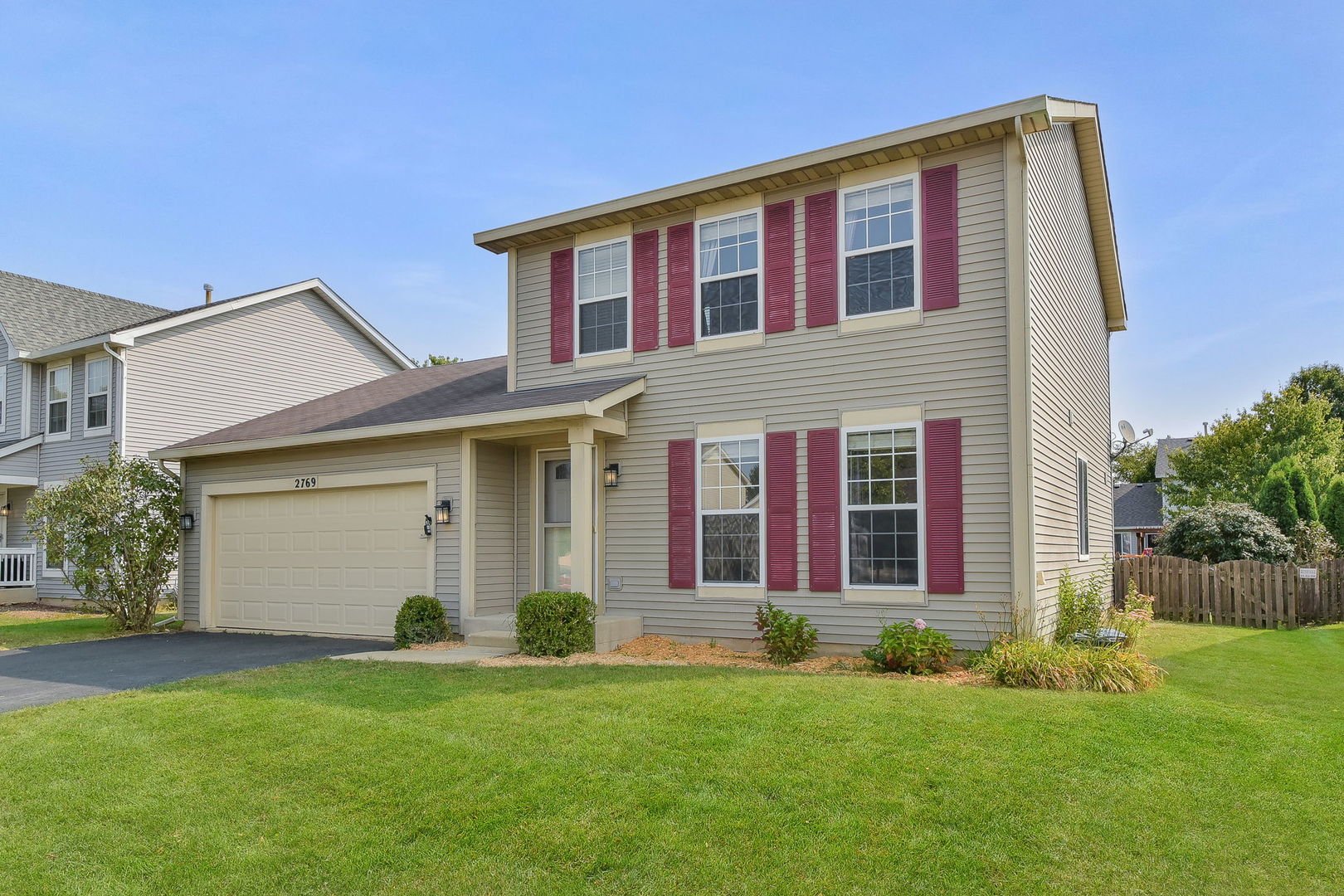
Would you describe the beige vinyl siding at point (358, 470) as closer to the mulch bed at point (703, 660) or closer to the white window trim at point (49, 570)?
the mulch bed at point (703, 660)

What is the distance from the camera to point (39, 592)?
61.0ft

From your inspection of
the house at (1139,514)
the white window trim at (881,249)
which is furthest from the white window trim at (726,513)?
the house at (1139,514)

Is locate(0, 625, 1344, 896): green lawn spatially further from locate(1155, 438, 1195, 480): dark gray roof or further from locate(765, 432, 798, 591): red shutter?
locate(1155, 438, 1195, 480): dark gray roof

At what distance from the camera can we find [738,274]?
33.9 feet

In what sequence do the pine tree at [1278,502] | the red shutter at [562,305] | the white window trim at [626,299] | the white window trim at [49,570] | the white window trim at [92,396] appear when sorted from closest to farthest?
the white window trim at [626,299]
the red shutter at [562,305]
the white window trim at [92,396]
the white window trim at [49,570]
the pine tree at [1278,502]

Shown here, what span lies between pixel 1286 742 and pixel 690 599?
5.97 m

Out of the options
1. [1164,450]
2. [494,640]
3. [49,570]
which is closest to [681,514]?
[494,640]

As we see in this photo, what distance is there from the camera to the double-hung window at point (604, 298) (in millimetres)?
11188

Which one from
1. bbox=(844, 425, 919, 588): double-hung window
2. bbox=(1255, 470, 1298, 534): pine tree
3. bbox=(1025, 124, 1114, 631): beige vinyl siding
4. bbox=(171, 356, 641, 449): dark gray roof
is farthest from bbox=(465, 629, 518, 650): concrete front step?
bbox=(1255, 470, 1298, 534): pine tree

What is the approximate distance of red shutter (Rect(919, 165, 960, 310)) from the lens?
8.96 m

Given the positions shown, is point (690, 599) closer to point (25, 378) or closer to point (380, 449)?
point (380, 449)

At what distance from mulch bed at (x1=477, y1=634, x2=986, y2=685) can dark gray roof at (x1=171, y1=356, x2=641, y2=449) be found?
2.92 meters

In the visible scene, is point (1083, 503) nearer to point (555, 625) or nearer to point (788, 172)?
point (788, 172)

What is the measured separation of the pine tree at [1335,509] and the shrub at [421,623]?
63.2 feet
